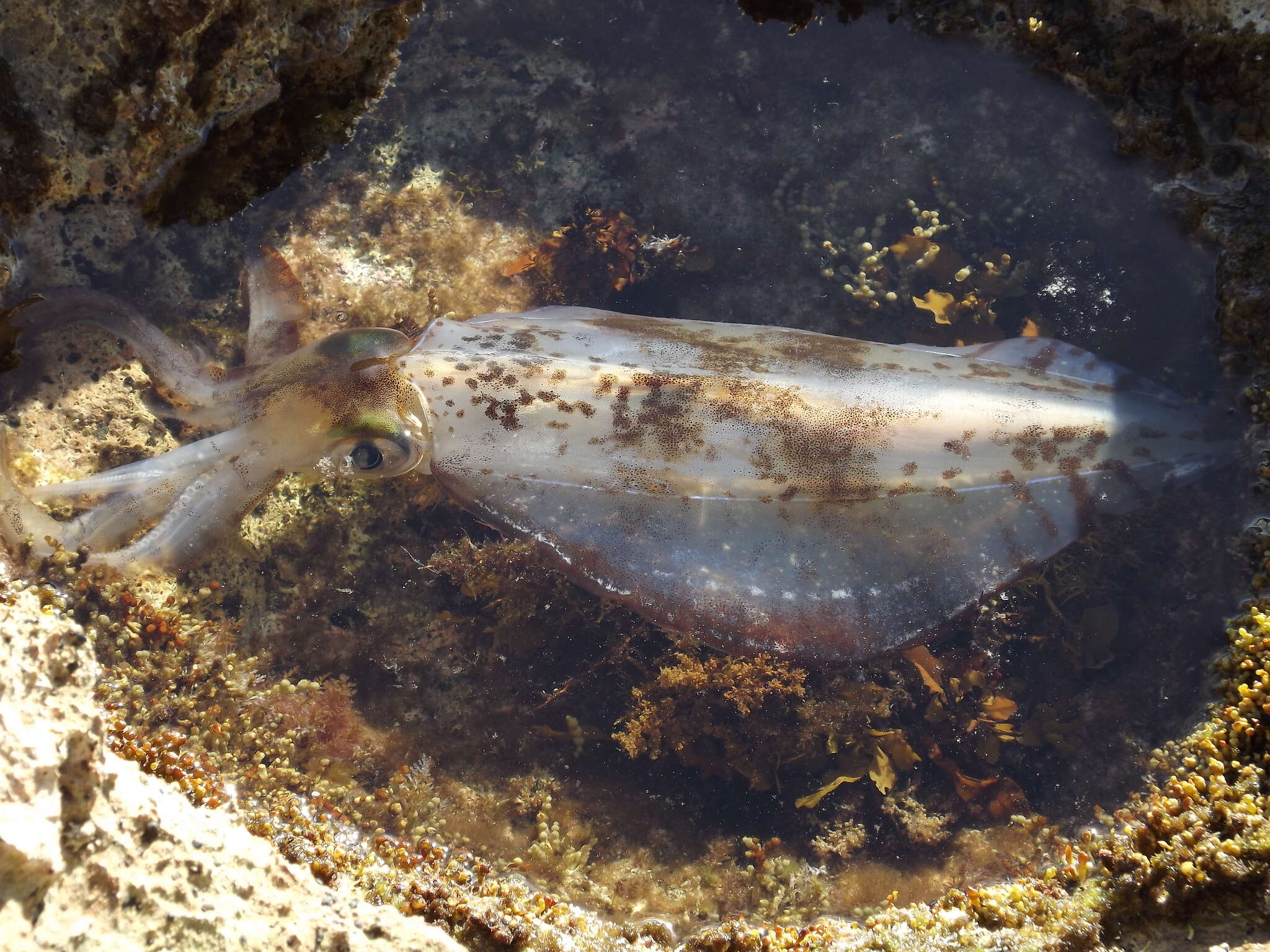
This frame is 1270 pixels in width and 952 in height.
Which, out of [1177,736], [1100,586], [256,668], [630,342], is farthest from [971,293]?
[256,668]

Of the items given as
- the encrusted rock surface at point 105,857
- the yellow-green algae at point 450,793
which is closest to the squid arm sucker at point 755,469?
the yellow-green algae at point 450,793

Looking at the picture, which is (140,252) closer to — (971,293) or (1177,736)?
(971,293)

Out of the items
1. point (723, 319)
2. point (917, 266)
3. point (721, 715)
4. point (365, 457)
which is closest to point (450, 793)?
point (721, 715)

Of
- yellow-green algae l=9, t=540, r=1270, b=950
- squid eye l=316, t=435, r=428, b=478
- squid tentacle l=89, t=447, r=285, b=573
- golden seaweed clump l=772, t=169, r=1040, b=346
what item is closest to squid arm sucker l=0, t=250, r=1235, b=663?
squid eye l=316, t=435, r=428, b=478

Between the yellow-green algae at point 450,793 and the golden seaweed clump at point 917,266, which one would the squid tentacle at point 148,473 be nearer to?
the yellow-green algae at point 450,793

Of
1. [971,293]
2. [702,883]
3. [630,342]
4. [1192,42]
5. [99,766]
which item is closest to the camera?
[99,766]

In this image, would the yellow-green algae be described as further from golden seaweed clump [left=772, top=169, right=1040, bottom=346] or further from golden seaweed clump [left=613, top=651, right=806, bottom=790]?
golden seaweed clump [left=772, top=169, right=1040, bottom=346]
